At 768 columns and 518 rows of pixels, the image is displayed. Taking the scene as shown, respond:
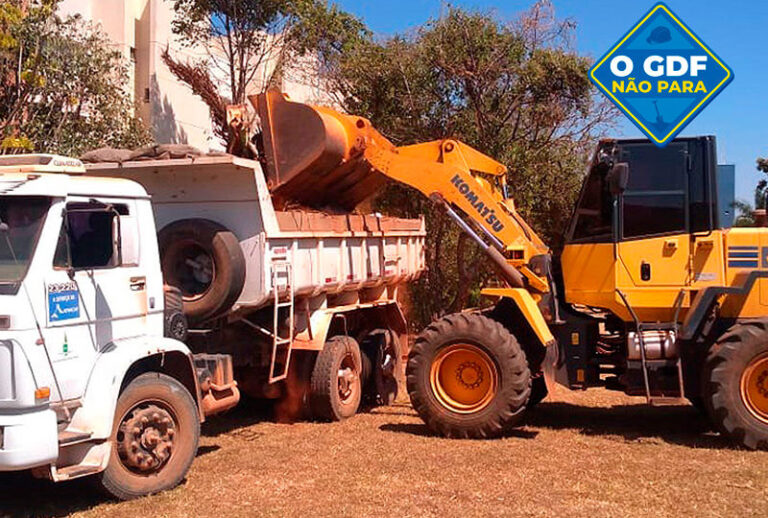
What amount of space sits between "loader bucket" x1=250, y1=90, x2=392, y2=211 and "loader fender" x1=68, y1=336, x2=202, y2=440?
9.25ft

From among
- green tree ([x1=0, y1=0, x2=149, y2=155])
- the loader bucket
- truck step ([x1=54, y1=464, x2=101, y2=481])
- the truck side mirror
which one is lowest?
truck step ([x1=54, y1=464, x2=101, y2=481])

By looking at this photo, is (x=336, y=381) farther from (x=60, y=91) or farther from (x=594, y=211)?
(x=60, y=91)

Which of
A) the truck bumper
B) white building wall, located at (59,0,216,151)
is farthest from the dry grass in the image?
white building wall, located at (59,0,216,151)

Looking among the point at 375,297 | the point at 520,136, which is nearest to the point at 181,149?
the point at 375,297

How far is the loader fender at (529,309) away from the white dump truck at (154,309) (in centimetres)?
202

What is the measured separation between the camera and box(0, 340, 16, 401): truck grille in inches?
219

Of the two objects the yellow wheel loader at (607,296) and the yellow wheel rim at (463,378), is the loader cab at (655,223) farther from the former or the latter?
the yellow wheel rim at (463,378)

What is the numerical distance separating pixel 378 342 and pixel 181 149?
3981 mm

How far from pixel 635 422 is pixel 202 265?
5150mm

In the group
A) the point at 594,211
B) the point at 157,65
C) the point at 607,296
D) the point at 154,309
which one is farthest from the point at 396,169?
the point at 157,65

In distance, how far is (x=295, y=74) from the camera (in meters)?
20.2

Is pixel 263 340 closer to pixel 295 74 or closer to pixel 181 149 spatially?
pixel 181 149

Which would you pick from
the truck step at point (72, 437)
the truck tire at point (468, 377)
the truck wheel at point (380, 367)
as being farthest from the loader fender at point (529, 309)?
the truck step at point (72, 437)

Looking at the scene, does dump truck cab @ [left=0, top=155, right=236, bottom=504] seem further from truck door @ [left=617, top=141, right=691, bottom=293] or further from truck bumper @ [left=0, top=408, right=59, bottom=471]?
truck door @ [left=617, top=141, right=691, bottom=293]
